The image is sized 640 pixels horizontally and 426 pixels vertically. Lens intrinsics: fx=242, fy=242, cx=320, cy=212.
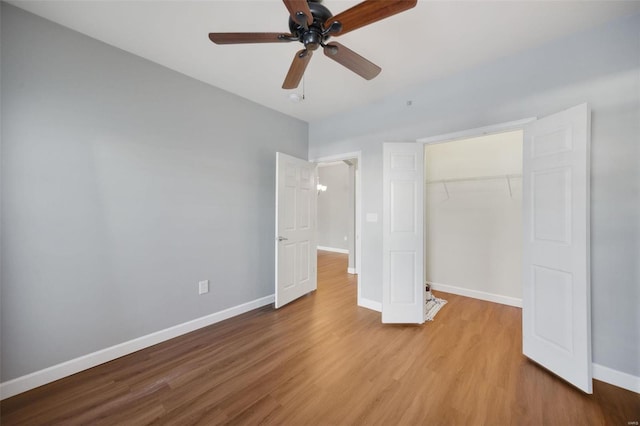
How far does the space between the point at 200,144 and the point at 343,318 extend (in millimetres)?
2715

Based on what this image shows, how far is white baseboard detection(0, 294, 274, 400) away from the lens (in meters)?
1.79

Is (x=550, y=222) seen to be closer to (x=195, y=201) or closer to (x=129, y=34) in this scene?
(x=195, y=201)

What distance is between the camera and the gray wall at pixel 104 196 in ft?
5.92

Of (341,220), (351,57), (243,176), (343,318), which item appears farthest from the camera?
(341,220)

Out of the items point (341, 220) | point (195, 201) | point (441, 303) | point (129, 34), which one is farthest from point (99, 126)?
point (341, 220)

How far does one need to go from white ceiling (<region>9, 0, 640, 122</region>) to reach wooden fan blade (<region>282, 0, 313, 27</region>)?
17.0 inches

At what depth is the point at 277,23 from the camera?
1.94 meters

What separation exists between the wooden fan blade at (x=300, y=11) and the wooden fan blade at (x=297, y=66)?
8.0 inches

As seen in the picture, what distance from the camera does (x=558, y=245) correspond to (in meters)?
1.94

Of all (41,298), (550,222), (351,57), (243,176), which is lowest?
(41,298)

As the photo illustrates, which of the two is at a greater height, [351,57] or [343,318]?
[351,57]

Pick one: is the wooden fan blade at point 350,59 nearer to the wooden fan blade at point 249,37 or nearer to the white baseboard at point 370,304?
the wooden fan blade at point 249,37

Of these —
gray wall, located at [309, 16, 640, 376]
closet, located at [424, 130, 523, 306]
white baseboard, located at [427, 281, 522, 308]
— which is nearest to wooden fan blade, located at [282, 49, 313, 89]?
gray wall, located at [309, 16, 640, 376]

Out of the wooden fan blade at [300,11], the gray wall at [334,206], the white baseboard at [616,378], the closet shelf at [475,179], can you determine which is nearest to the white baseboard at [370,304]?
the white baseboard at [616,378]
